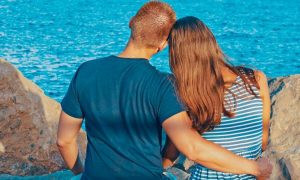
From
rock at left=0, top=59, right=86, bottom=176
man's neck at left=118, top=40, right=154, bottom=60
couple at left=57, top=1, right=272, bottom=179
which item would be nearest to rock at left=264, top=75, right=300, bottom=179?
rock at left=0, top=59, right=86, bottom=176

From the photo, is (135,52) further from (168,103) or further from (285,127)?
(285,127)

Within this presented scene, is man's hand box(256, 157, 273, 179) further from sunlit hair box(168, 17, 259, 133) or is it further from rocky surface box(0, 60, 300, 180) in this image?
rocky surface box(0, 60, 300, 180)

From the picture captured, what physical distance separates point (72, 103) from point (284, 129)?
261 cm

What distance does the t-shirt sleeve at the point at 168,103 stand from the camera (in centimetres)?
262

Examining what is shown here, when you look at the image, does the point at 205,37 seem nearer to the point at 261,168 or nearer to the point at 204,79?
the point at 204,79

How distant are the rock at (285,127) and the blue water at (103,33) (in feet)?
20.0

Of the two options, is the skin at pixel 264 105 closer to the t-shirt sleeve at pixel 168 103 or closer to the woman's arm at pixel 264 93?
the woman's arm at pixel 264 93

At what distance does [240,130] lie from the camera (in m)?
2.80

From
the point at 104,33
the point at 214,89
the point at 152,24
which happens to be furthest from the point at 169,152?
the point at 104,33

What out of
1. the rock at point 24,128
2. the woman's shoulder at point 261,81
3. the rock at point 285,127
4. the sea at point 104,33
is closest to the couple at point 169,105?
the woman's shoulder at point 261,81

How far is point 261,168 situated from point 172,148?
42 cm

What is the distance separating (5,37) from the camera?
1488 cm

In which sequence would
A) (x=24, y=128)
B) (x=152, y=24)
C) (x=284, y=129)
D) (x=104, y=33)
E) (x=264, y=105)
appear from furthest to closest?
(x=104, y=33), (x=24, y=128), (x=284, y=129), (x=264, y=105), (x=152, y=24)

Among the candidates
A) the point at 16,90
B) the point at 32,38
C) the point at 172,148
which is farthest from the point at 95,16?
the point at 172,148
